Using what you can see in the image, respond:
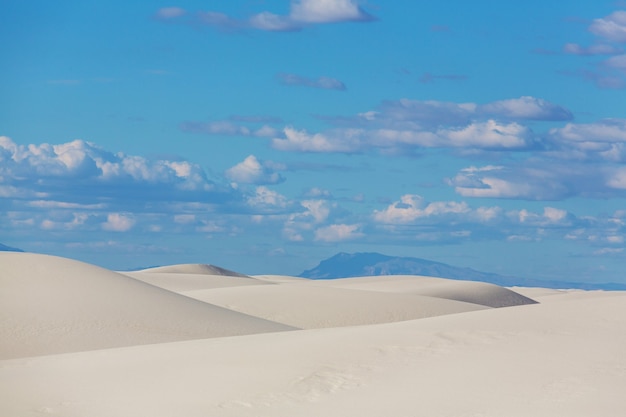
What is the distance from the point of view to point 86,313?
3108 centimetres

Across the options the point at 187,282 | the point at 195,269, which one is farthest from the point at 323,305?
the point at 195,269

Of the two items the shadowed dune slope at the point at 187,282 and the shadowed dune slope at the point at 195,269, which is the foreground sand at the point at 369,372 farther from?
the shadowed dune slope at the point at 195,269

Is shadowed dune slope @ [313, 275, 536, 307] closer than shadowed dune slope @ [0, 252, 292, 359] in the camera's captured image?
Answer: No

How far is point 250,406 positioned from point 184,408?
104cm

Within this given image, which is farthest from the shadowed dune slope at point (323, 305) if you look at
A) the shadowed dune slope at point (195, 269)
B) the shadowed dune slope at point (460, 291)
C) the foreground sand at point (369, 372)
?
the shadowed dune slope at point (195, 269)

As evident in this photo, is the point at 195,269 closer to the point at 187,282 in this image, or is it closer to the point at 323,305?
the point at 187,282

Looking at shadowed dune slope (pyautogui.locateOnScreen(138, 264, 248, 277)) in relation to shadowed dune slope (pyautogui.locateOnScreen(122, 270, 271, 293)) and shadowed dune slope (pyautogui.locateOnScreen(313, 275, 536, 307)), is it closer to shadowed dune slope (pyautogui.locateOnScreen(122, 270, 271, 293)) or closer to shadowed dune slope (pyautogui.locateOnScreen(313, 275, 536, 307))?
shadowed dune slope (pyautogui.locateOnScreen(122, 270, 271, 293))

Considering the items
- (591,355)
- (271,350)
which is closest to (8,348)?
(271,350)

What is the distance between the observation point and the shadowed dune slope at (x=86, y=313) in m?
28.2

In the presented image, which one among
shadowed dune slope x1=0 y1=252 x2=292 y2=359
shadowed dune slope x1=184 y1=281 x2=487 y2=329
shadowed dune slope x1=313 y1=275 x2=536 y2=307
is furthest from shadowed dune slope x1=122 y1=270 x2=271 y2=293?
shadowed dune slope x1=0 y1=252 x2=292 y2=359

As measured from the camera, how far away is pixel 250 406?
14336mm

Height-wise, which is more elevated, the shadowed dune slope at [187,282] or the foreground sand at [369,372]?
the shadowed dune slope at [187,282]

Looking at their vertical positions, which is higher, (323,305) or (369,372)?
(323,305)

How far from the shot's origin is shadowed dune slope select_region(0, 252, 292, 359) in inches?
1111
